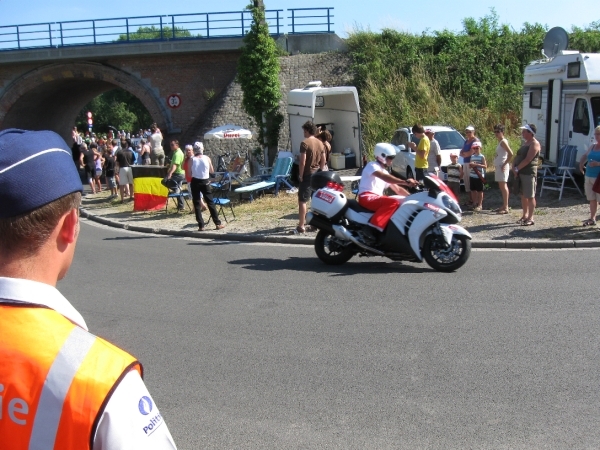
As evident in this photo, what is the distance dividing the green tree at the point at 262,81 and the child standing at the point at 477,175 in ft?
36.1

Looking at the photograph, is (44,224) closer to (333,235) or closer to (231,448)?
(231,448)

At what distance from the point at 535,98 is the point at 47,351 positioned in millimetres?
17707

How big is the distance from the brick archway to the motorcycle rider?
74.5 feet

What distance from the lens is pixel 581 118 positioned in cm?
1522

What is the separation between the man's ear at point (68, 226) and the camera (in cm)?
158

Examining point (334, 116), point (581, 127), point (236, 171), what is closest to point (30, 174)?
point (581, 127)

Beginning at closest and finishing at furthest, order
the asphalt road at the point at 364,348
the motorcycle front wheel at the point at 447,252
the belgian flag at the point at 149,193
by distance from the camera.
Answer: the asphalt road at the point at 364,348 → the motorcycle front wheel at the point at 447,252 → the belgian flag at the point at 149,193

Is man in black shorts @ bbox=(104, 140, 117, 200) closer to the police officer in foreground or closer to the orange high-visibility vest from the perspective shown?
the police officer in foreground

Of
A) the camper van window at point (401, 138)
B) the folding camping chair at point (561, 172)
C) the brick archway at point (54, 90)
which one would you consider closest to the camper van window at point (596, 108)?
the folding camping chair at point (561, 172)

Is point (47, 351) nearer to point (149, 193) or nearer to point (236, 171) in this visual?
point (149, 193)

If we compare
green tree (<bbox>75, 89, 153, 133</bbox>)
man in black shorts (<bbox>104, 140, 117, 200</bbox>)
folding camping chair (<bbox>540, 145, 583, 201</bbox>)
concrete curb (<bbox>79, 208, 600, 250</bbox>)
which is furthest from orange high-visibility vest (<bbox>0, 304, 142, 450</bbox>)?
green tree (<bbox>75, 89, 153, 133</bbox>)

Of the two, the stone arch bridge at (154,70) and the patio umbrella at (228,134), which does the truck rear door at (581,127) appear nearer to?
the patio umbrella at (228,134)

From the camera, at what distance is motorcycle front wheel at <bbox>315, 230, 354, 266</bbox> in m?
10.1

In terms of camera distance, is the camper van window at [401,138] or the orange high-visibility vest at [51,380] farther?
the camper van window at [401,138]
